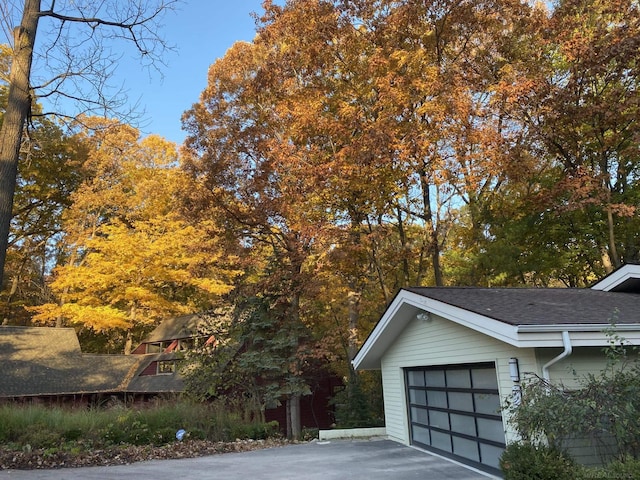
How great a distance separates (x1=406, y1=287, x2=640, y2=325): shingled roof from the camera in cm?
687

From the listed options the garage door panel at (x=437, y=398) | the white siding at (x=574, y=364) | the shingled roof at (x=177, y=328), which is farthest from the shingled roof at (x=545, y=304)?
the shingled roof at (x=177, y=328)

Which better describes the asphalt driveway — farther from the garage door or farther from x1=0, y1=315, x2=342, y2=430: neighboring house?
x1=0, y1=315, x2=342, y2=430: neighboring house

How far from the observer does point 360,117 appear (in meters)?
15.0

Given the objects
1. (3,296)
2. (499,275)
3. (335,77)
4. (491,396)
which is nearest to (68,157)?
(3,296)

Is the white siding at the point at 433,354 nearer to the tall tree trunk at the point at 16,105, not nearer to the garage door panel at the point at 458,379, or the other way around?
the garage door panel at the point at 458,379

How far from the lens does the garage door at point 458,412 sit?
785 centimetres

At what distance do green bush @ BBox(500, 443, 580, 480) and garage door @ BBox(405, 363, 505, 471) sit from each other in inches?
25.4

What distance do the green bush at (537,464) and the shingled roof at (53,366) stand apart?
64.5 feet

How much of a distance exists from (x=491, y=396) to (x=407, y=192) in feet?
29.1

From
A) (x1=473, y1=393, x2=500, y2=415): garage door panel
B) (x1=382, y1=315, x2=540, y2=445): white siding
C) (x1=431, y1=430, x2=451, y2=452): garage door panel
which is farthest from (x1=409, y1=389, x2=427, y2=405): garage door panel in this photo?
(x1=473, y1=393, x2=500, y2=415): garage door panel

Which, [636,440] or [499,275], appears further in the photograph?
[499,275]

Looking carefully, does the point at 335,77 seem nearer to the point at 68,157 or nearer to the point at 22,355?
the point at 68,157

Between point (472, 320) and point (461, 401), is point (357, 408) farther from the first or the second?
point (472, 320)

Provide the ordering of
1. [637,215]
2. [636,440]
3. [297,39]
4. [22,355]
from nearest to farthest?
[636,440] → [637,215] → [297,39] → [22,355]
